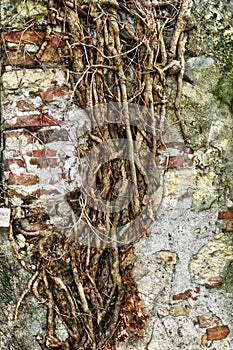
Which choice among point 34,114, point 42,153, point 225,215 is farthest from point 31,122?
point 225,215

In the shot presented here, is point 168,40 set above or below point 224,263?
above

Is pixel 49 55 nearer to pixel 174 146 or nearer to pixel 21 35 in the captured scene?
pixel 21 35

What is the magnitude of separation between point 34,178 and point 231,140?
103 centimetres

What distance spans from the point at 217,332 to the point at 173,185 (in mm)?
788

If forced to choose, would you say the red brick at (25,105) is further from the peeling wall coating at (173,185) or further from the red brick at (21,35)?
the red brick at (21,35)

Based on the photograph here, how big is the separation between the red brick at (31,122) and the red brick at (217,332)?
1330mm

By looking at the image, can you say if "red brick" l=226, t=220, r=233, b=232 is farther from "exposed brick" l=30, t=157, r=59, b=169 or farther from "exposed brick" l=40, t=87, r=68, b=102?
"exposed brick" l=40, t=87, r=68, b=102

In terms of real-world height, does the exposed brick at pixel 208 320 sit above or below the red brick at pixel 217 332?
above

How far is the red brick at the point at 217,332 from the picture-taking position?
234 centimetres

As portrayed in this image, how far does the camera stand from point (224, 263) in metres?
2.36

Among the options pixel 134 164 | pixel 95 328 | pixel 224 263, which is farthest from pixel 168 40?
pixel 95 328

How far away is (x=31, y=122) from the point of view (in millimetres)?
2258

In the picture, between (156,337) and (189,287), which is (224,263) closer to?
(189,287)

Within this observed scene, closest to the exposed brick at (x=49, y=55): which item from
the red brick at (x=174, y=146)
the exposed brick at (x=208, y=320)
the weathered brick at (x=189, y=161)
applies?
the red brick at (x=174, y=146)
